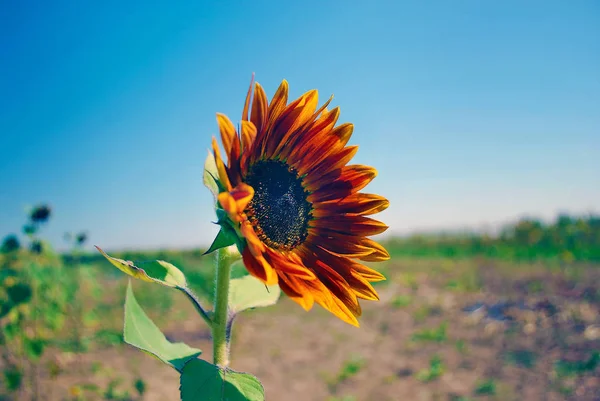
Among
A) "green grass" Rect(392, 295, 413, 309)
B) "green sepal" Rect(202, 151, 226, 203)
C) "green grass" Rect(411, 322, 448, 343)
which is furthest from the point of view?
"green grass" Rect(392, 295, 413, 309)

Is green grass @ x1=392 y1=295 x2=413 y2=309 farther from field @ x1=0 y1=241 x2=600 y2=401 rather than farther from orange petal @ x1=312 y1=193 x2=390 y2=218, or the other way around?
orange petal @ x1=312 y1=193 x2=390 y2=218

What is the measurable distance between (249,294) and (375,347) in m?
5.25

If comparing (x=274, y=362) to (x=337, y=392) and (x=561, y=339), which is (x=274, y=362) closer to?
(x=337, y=392)

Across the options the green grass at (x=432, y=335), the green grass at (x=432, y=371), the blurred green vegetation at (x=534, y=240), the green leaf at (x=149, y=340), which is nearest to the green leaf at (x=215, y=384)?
the green leaf at (x=149, y=340)

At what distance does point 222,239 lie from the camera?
0.64 metres

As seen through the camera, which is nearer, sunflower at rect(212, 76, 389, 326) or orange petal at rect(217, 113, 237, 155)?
orange petal at rect(217, 113, 237, 155)

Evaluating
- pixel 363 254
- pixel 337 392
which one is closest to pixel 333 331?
pixel 337 392

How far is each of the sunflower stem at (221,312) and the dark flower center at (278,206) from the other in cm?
17

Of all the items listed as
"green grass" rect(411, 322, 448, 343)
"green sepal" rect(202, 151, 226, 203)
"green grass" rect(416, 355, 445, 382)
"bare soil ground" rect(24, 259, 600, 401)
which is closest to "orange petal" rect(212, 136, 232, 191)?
"green sepal" rect(202, 151, 226, 203)

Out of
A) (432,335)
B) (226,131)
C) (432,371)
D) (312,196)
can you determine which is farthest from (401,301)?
(226,131)

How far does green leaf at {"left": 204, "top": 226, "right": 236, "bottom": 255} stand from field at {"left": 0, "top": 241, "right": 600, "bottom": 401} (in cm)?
234

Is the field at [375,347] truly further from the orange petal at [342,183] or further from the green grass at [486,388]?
the orange petal at [342,183]

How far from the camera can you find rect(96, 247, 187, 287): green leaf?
0.61 m

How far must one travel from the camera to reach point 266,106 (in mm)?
795
